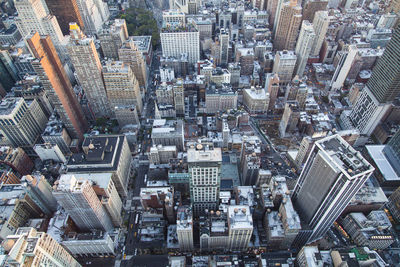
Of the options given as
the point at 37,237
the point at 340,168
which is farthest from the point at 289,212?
the point at 37,237

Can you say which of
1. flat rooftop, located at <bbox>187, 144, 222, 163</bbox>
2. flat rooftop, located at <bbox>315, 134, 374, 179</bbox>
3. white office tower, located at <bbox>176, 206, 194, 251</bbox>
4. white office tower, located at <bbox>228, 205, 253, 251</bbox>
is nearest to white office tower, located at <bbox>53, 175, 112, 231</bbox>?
white office tower, located at <bbox>176, 206, 194, 251</bbox>

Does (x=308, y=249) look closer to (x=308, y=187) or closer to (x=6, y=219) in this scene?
(x=308, y=187)

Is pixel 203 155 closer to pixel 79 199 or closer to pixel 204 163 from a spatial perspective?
pixel 204 163

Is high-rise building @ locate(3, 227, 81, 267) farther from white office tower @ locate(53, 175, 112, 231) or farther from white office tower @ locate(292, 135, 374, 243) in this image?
white office tower @ locate(292, 135, 374, 243)

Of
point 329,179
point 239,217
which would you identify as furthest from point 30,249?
point 329,179

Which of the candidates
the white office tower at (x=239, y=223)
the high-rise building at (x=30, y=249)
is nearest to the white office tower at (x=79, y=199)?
the high-rise building at (x=30, y=249)
